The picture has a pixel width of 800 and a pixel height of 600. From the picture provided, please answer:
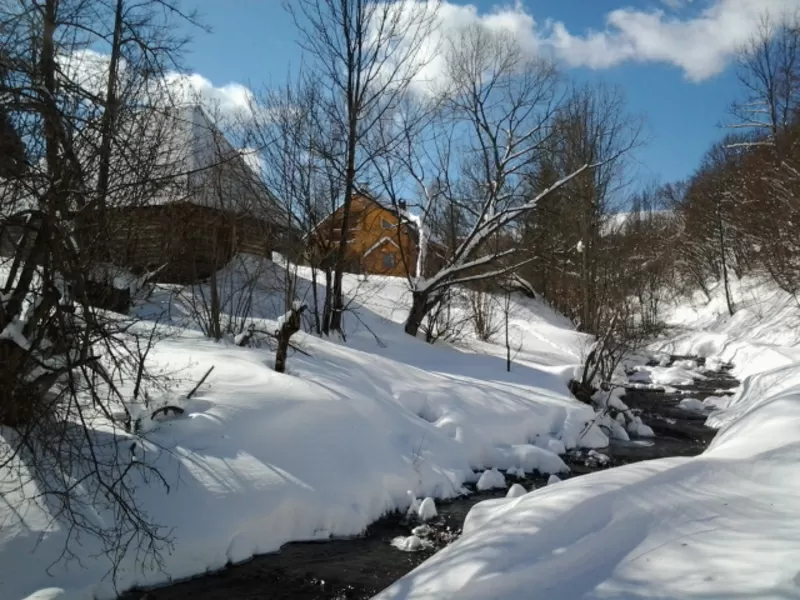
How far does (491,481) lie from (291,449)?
2.99 metres

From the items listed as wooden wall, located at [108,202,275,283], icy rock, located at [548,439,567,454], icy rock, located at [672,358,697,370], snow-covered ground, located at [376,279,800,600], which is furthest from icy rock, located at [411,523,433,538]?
icy rock, located at [672,358,697,370]

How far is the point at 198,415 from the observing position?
7039 millimetres

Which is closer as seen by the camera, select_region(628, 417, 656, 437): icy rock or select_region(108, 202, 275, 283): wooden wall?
select_region(108, 202, 275, 283): wooden wall

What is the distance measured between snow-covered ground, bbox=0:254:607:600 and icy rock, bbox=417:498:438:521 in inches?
13.2

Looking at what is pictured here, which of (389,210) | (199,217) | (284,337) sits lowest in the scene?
(284,337)

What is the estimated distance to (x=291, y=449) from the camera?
23.7 feet

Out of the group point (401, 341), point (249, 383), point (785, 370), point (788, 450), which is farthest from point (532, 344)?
point (788, 450)

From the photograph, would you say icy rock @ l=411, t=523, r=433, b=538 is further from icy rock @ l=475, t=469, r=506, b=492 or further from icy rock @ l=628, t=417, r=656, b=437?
icy rock @ l=628, t=417, r=656, b=437

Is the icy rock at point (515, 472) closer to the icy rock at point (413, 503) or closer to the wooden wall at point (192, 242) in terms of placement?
the icy rock at point (413, 503)

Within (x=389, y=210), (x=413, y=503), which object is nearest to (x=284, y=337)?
(x=413, y=503)

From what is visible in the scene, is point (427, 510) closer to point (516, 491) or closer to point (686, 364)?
point (516, 491)

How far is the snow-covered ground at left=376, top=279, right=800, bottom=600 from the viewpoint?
131 inches

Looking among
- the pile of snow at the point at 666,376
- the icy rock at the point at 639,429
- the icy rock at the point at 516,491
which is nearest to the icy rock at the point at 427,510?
the icy rock at the point at 516,491

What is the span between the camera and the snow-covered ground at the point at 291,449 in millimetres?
5188
